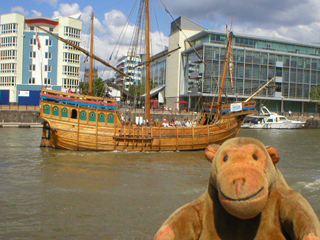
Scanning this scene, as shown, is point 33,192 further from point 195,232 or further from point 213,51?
point 213,51

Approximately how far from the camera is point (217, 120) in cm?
2480

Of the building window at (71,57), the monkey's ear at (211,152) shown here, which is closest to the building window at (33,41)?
the building window at (71,57)

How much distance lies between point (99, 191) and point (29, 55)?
51652mm

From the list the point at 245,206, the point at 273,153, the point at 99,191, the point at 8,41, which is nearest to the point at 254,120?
the point at 8,41

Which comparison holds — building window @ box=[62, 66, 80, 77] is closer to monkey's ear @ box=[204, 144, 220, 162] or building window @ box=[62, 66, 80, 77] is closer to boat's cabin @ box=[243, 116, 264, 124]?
boat's cabin @ box=[243, 116, 264, 124]

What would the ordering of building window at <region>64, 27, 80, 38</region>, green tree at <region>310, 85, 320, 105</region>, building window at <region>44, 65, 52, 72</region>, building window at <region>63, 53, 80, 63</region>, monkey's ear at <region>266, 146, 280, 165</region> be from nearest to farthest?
monkey's ear at <region>266, 146, 280, 165</region> → building window at <region>44, 65, 52, 72</region> → building window at <region>64, 27, 80, 38</region> → building window at <region>63, 53, 80, 63</region> → green tree at <region>310, 85, 320, 105</region>

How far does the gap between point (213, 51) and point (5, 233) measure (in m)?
52.7

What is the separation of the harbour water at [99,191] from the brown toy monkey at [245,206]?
3.53 metres

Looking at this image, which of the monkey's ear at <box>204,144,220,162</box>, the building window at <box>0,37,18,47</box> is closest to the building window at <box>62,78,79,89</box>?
the building window at <box>0,37,18,47</box>

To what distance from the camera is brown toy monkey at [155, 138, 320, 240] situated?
2.77 m

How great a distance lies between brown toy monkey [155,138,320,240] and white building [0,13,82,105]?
54.8m

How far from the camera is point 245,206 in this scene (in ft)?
8.90

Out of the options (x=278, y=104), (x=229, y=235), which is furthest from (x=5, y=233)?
(x=278, y=104)

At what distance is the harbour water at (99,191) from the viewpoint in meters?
7.11
